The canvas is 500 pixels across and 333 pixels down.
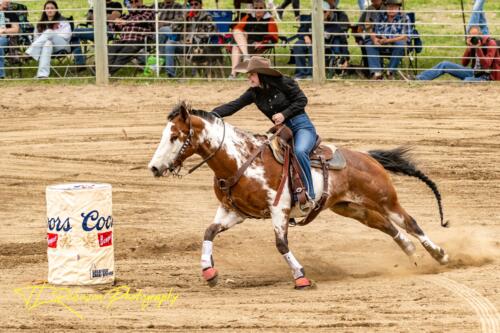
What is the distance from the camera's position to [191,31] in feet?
75.6

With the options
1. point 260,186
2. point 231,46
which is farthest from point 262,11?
point 260,186

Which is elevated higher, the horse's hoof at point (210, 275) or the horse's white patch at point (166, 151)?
the horse's white patch at point (166, 151)

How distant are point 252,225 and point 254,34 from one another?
8.91m

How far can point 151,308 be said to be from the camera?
32.8ft

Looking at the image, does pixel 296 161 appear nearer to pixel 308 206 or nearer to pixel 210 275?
pixel 308 206

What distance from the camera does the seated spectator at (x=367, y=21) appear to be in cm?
2239

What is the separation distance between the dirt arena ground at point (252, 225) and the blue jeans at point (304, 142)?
1.07 m

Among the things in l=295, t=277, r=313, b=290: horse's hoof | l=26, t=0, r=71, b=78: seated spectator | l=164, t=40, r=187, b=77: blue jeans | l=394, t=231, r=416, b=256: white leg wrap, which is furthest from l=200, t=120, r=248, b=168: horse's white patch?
l=26, t=0, r=71, b=78: seated spectator

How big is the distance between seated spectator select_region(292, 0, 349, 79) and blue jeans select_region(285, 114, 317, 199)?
10.8 meters

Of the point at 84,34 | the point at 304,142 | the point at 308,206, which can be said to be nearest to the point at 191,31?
the point at 84,34

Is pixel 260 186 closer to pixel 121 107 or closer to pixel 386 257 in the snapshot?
pixel 386 257

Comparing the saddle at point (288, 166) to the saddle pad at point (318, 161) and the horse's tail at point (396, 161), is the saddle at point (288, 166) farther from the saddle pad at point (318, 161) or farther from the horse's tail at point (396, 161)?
the horse's tail at point (396, 161)

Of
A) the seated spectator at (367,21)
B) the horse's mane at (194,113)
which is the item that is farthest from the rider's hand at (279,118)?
the seated spectator at (367,21)

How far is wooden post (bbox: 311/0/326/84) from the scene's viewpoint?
22.0 meters
